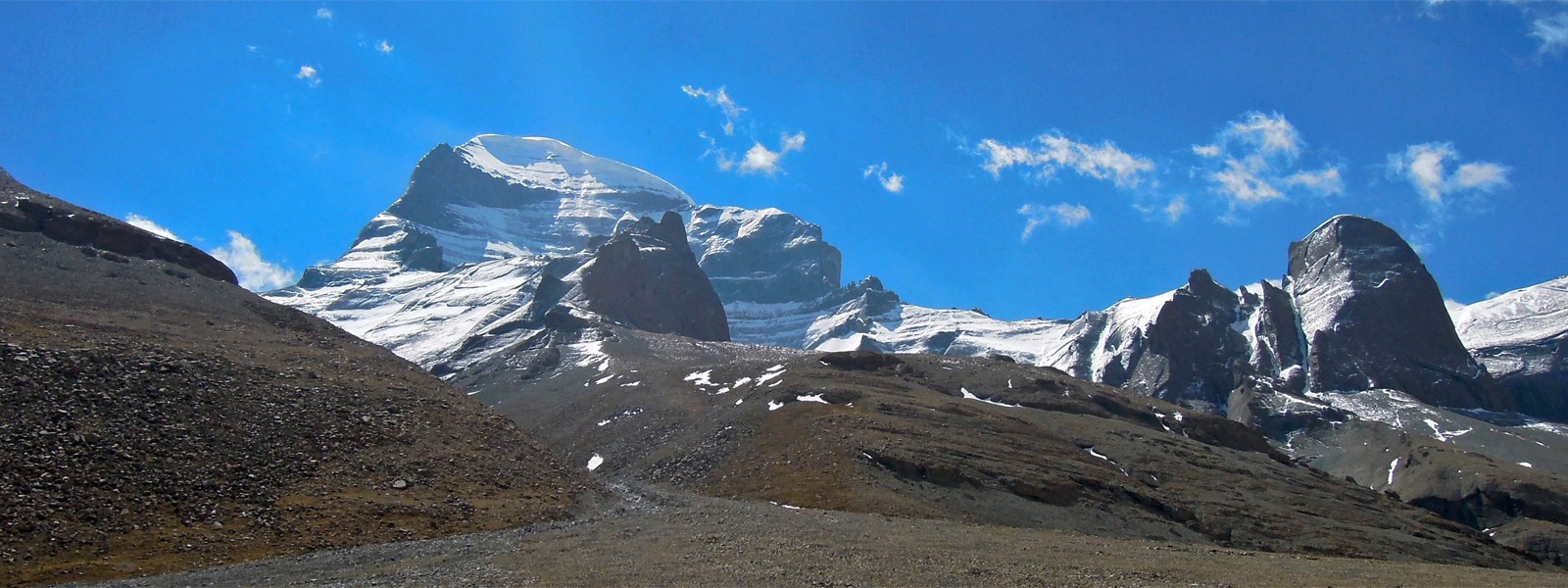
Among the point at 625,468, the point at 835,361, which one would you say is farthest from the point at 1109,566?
the point at 835,361

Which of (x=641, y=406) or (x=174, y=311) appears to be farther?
(x=641, y=406)

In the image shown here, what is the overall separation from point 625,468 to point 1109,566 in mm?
67122

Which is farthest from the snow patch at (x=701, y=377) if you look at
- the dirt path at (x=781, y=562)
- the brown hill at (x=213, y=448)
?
the dirt path at (x=781, y=562)

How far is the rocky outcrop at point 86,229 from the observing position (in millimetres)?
122375

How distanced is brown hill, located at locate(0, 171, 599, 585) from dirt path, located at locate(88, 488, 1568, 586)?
12.8ft

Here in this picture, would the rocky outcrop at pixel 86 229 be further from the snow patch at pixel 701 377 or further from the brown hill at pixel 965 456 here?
the snow patch at pixel 701 377

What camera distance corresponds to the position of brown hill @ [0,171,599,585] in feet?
166

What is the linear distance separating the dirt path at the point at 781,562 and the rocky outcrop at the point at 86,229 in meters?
86.5

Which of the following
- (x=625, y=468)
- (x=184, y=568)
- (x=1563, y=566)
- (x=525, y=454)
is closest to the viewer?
(x=184, y=568)

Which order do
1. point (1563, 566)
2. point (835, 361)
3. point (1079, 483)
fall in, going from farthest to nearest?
1. point (835, 361)
2. point (1563, 566)
3. point (1079, 483)

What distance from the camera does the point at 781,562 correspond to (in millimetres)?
52281

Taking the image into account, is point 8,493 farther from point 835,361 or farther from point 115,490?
point 835,361

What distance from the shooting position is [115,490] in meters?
52.8

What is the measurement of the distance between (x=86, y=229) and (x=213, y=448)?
8331 cm
